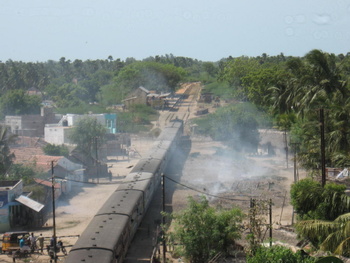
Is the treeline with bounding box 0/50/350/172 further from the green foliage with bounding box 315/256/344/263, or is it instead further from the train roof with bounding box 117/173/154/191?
the green foliage with bounding box 315/256/344/263

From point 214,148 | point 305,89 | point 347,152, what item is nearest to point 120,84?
point 214,148

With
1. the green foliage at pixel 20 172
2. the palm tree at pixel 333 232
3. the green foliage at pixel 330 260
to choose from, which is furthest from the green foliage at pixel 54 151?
the green foliage at pixel 330 260

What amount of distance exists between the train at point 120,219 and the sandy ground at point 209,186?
2180mm

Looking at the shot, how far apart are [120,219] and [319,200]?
23.1 feet

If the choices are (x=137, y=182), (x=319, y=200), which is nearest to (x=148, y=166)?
(x=137, y=182)

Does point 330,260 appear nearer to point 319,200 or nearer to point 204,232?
point 204,232

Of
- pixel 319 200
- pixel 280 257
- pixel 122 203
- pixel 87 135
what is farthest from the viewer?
pixel 87 135

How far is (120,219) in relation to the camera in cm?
1930

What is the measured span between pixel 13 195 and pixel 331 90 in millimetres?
22696

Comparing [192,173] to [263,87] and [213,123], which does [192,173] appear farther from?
[263,87]

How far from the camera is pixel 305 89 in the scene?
3784cm

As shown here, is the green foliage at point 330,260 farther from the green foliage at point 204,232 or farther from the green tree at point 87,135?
the green tree at point 87,135

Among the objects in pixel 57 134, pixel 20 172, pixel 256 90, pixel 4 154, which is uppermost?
pixel 256 90

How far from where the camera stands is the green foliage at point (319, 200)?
17797mm
